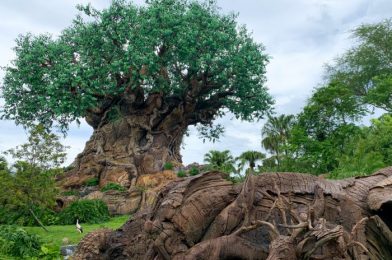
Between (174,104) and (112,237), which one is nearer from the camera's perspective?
(112,237)

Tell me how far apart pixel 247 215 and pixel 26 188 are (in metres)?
12.8

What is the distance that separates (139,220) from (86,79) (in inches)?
713

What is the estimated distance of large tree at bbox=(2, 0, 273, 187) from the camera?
23.9 metres

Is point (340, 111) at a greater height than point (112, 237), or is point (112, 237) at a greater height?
point (340, 111)

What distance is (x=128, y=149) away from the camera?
2623cm

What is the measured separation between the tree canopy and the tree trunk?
96cm

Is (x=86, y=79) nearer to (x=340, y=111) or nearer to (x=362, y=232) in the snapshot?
(x=340, y=111)

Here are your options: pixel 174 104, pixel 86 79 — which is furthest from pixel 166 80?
pixel 86 79

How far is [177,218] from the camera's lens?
5617mm

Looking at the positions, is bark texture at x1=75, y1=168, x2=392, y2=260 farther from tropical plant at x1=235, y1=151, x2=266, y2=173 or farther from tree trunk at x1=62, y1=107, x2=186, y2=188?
tropical plant at x1=235, y1=151, x2=266, y2=173

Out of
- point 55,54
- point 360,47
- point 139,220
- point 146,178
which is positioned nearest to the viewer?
point 139,220

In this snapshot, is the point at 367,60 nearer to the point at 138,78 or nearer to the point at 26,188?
the point at 138,78

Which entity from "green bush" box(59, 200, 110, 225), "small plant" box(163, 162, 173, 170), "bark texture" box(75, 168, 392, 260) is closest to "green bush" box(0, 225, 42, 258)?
"green bush" box(59, 200, 110, 225)

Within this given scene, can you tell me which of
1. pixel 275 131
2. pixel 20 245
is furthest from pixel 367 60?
pixel 20 245
